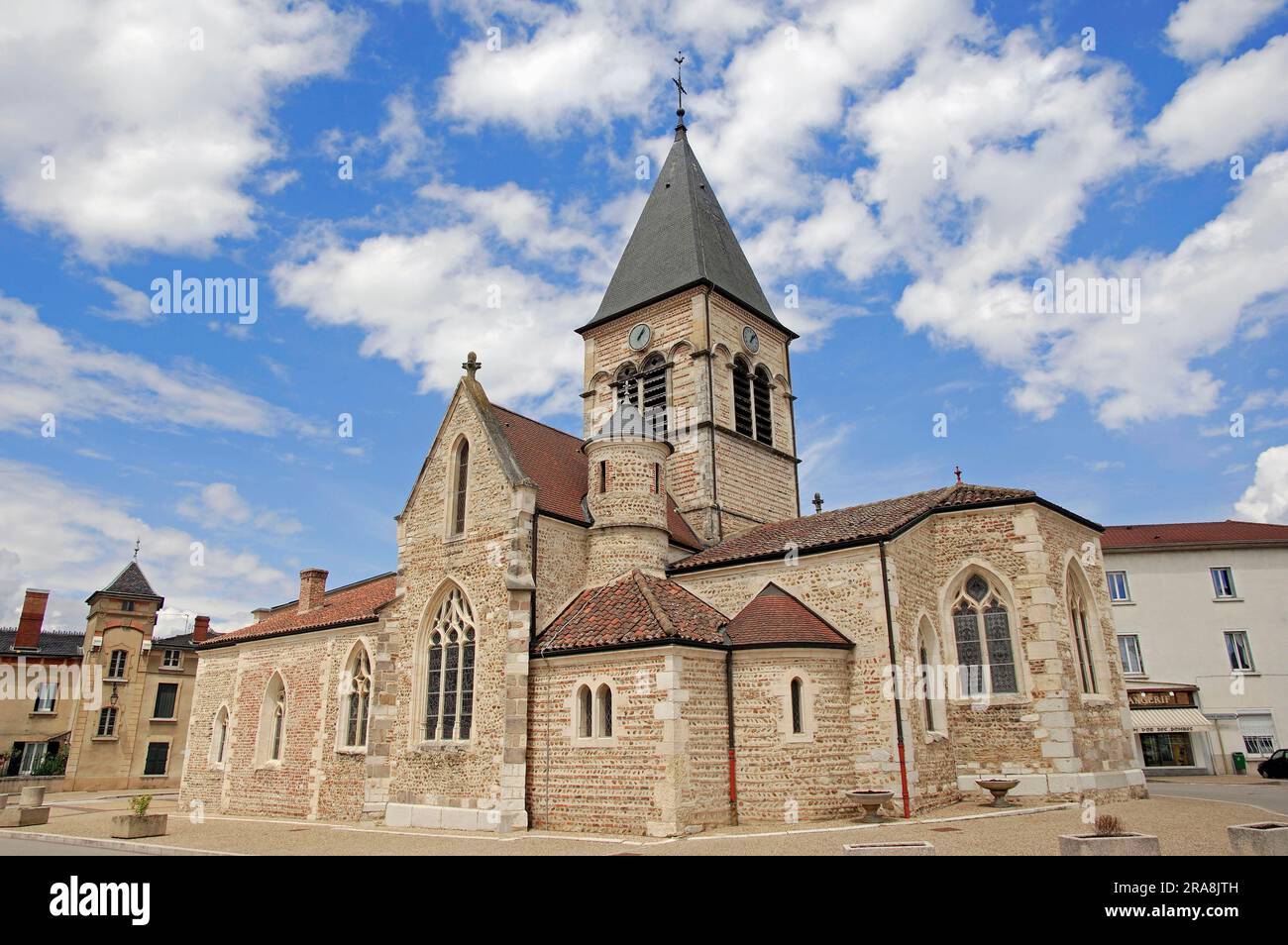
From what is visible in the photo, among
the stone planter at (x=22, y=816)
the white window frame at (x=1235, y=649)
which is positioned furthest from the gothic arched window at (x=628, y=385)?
the white window frame at (x=1235, y=649)

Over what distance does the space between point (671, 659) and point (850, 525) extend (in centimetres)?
610

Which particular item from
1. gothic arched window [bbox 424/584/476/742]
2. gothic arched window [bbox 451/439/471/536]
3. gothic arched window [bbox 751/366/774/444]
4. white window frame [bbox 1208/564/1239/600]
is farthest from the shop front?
gothic arched window [bbox 451/439/471/536]

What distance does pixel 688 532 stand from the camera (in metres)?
24.5

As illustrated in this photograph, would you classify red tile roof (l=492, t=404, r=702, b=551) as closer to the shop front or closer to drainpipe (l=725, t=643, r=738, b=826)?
drainpipe (l=725, t=643, r=738, b=826)

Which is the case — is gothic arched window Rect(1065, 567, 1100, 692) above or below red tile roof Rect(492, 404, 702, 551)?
below

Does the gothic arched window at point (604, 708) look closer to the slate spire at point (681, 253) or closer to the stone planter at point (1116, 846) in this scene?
the stone planter at point (1116, 846)

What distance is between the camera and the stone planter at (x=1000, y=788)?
16266 millimetres

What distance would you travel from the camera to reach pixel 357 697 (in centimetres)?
2347

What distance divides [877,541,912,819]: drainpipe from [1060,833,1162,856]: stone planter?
7.46 m

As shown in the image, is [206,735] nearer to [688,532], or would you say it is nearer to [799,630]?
[688,532]

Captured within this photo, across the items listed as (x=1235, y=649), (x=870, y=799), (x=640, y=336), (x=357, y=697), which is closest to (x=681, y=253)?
(x=640, y=336)

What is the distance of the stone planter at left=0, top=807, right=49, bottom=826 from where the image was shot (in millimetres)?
21484

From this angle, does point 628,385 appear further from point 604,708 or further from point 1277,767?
point 1277,767
